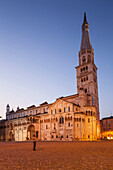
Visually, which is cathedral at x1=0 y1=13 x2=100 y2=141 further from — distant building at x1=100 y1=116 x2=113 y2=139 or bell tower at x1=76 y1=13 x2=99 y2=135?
distant building at x1=100 y1=116 x2=113 y2=139

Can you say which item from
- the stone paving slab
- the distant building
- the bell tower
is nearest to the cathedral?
the bell tower

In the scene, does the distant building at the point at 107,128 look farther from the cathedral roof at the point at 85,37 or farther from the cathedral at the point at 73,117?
the cathedral roof at the point at 85,37

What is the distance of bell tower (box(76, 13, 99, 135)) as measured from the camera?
233 ft

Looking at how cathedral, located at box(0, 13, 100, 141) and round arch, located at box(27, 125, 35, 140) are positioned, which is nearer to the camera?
cathedral, located at box(0, 13, 100, 141)

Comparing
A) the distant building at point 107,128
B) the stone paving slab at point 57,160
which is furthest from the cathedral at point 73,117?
the stone paving slab at point 57,160

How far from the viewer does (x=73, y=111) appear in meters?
61.8

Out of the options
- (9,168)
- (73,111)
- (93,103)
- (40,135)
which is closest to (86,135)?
(73,111)

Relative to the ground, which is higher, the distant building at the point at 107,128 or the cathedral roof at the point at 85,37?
the cathedral roof at the point at 85,37

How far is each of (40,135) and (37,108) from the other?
16.7 meters

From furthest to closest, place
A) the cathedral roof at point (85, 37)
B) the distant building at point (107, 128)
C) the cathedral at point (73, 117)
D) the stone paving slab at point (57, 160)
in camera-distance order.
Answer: the distant building at point (107, 128) → the cathedral roof at point (85, 37) → the cathedral at point (73, 117) → the stone paving slab at point (57, 160)

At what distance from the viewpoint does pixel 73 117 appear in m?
61.2

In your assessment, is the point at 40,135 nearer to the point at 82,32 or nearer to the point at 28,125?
the point at 28,125

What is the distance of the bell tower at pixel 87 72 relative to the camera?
70.9 meters

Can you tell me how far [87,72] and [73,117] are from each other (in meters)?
23.1
